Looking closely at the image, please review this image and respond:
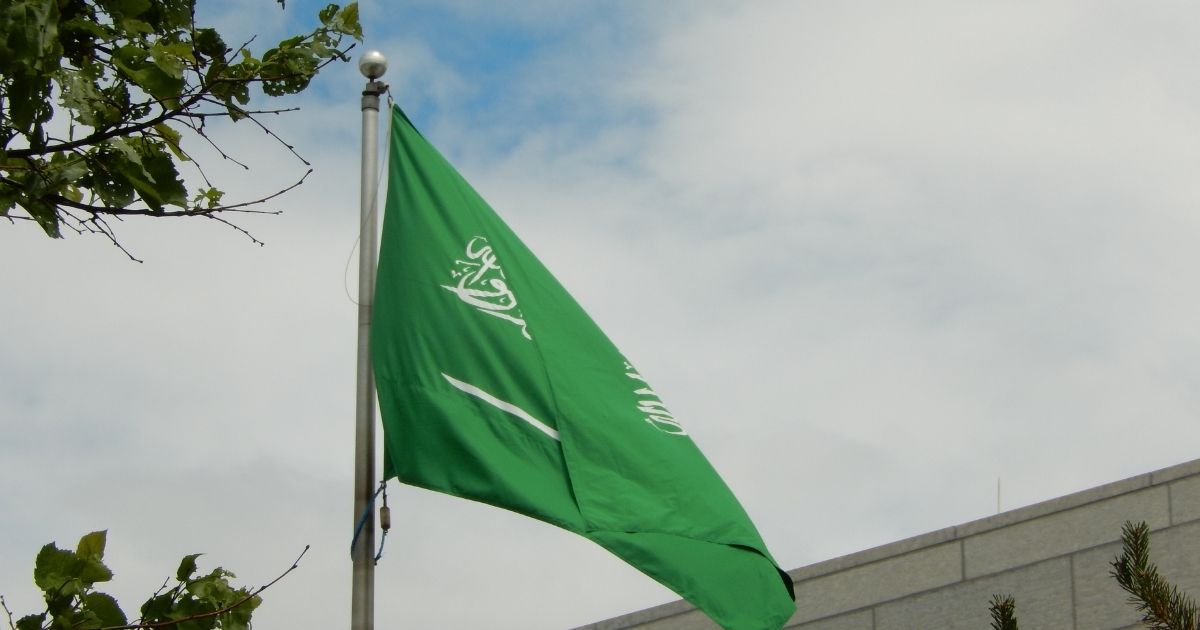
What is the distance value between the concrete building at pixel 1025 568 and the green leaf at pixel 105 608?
8.12 m

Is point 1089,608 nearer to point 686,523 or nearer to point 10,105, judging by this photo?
point 686,523

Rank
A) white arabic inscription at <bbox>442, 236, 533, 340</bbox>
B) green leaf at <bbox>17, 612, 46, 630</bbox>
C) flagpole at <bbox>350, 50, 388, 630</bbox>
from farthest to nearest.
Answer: white arabic inscription at <bbox>442, 236, 533, 340</bbox>, flagpole at <bbox>350, 50, 388, 630</bbox>, green leaf at <bbox>17, 612, 46, 630</bbox>

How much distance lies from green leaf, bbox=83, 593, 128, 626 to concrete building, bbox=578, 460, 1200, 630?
812 centimetres

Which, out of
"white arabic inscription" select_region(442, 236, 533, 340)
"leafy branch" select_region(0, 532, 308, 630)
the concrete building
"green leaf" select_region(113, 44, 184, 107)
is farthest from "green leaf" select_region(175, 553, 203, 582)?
the concrete building

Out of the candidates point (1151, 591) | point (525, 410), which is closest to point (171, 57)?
point (525, 410)

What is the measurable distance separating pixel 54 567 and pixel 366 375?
2.84 m

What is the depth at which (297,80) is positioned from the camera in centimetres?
655

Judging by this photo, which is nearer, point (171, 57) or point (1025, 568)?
point (171, 57)

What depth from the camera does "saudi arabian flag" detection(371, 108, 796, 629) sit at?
8.39 metres

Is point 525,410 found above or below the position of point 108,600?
above

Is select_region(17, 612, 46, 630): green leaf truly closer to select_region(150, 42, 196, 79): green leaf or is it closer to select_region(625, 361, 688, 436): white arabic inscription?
select_region(150, 42, 196, 79): green leaf

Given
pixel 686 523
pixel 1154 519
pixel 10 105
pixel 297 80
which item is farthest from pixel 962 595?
pixel 10 105

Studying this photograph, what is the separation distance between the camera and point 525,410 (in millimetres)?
8727

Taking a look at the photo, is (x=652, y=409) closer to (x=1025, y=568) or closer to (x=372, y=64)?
(x=372, y=64)
